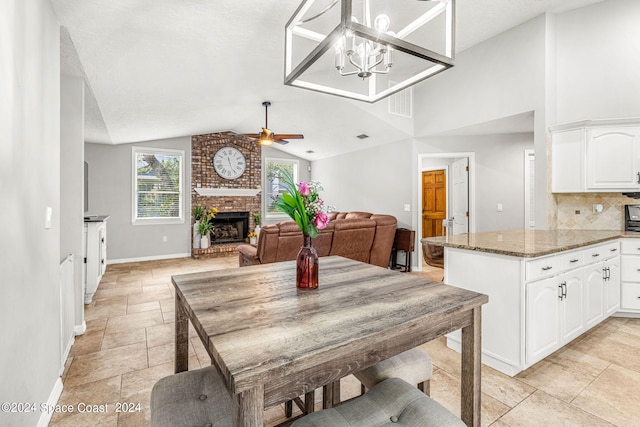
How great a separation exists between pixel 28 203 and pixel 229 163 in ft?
19.6

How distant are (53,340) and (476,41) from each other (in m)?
5.48

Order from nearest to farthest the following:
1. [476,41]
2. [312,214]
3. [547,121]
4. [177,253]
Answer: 1. [312,214]
2. [547,121]
3. [476,41]
4. [177,253]

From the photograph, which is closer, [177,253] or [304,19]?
[304,19]

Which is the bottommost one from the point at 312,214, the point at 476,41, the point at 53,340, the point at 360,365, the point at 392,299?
the point at 53,340

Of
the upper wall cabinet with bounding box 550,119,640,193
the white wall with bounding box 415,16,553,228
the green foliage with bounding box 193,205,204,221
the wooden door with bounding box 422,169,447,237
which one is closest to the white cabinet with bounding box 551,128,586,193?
the upper wall cabinet with bounding box 550,119,640,193

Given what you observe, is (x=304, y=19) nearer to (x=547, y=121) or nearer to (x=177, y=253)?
(x=547, y=121)

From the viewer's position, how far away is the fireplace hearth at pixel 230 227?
7.20 m

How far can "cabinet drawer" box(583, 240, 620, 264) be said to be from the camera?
270cm

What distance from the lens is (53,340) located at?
1.88 m

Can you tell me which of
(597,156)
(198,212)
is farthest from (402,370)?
(198,212)

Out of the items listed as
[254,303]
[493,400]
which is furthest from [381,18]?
[493,400]

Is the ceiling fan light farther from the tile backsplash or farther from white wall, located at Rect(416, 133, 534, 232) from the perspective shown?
the tile backsplash

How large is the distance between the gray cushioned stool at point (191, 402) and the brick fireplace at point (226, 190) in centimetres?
571

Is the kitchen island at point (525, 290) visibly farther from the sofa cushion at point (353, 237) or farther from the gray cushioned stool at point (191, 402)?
the gray cushioned stool at point (191, 402)
